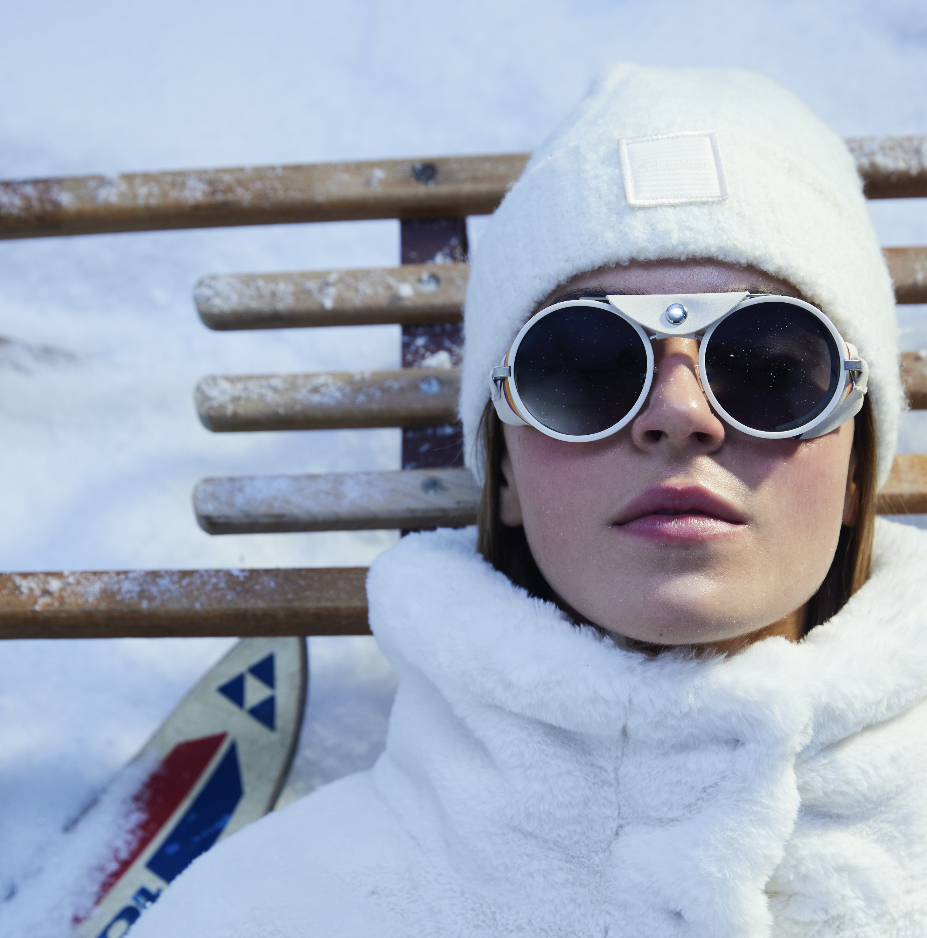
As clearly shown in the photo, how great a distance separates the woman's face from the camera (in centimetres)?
67

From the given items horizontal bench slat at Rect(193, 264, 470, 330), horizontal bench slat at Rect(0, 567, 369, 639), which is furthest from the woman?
horizontal bench slat at Rect(193, 264, 470, 330)

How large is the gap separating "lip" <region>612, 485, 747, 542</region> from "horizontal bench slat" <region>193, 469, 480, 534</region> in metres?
0.40

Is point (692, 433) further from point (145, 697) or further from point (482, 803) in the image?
point (145, 697)

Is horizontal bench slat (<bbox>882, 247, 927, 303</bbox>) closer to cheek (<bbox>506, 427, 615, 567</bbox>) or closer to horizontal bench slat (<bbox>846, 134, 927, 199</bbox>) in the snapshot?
horizontal bench slat (<bbox>846, 134, 927, 199</bbox>)

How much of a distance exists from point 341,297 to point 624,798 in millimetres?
769

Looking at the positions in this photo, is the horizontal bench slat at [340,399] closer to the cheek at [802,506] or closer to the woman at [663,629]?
the woman at [663,629]

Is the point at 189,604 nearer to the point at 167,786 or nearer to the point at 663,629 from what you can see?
the point at 167,786

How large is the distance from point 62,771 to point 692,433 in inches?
41.5

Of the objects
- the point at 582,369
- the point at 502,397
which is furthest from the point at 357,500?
the point at 582,369

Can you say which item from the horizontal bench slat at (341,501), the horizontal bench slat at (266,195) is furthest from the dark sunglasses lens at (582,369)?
the horizontal bench slat at (266,195)

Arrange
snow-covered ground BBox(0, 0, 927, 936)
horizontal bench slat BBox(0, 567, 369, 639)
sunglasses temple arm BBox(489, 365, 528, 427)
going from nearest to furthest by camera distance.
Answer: sunglasses temple arm BBox(489, 365, 528, 427), horizontal bench slat BBox(0, 567, 369, 639), snow-covered ground BBox(0, 0, 927, 936)

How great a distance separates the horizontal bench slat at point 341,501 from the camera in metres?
1.06

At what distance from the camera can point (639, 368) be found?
70cm

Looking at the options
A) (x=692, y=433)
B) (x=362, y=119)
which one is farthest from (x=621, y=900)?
(x=362, y=119)
